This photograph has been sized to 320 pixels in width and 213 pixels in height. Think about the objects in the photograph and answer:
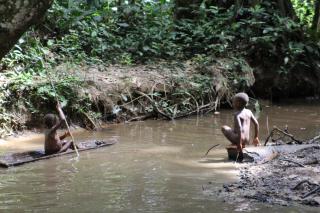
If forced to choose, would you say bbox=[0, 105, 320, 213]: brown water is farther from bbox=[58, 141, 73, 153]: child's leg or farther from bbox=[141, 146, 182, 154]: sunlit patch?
bbox=[58, 141, 73, 153]: child's leg

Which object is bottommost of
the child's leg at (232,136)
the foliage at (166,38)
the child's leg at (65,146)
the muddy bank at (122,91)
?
the child's leg at (65,146)

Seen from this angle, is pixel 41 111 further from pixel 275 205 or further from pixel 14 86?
pixel 275 205

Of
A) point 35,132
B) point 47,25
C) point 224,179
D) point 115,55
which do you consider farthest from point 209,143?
point 47,25

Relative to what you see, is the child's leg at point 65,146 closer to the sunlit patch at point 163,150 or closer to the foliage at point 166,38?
the sunlit patch at point 163,150

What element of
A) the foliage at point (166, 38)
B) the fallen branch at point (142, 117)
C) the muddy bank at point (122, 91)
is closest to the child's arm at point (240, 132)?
the muddy bank at point (122, 91)

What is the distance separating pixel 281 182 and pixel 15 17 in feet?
13.8

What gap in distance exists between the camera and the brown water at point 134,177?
526 cm

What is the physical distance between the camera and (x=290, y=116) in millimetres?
12078

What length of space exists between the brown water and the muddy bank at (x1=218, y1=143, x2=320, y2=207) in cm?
17

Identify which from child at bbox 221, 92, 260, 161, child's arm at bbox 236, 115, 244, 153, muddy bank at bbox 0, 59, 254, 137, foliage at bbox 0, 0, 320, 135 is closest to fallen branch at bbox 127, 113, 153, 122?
muddy bank at bbox 0, 59, 254, 137

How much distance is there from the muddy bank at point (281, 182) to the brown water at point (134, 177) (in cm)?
17

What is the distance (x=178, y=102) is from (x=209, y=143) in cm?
340

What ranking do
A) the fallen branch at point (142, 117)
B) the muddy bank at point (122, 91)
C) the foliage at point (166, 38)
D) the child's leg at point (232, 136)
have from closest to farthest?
the child's leg at point (232, 136) → the muddy bank at point (122, 91) → the fallen branch at point (142, 117) → the foliage at point (166, 38)

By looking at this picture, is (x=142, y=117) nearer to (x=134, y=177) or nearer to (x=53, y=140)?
(x=53, y=140)
